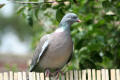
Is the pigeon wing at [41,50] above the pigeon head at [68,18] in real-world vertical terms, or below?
below

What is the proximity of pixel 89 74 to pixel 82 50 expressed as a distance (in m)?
1.75

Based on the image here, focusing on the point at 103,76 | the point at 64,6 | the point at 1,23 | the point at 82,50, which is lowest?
the point at 1,23

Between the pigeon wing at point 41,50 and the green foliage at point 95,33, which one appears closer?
the pigeon wing at point 41,50

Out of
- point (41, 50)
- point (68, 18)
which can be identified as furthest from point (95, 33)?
point (41, 50)

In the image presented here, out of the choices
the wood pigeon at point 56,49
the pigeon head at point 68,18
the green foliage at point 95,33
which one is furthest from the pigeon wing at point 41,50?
the green foliage at point 95,33

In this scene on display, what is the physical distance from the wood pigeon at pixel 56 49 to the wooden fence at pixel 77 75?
258 millimetres

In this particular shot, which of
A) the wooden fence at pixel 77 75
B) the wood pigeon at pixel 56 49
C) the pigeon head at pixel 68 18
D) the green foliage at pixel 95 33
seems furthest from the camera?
the green foliage at pixel 95 33

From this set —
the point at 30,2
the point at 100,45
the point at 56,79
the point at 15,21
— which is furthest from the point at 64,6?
the point at 15,21

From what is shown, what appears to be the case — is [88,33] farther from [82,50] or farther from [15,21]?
[15,21]

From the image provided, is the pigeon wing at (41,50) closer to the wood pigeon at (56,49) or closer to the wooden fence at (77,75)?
the wood pigeon at (56,49)

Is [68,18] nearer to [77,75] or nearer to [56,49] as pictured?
[56,49]

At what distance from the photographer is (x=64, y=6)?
5.57m

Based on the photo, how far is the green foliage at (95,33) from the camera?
588 centimetres

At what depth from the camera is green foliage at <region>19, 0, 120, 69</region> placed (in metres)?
5.88
